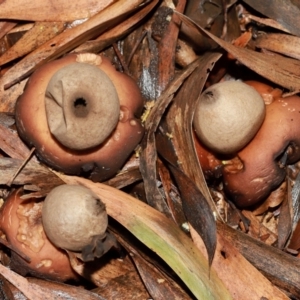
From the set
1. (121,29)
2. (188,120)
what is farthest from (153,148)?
(121,29)

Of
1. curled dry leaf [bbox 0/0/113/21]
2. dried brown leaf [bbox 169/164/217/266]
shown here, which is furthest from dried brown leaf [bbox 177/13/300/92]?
dried brown leaf [bbox 169/164/217/266]

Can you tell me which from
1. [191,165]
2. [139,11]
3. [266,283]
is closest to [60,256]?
[191,165]

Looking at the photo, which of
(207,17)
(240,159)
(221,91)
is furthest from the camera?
(207,17)

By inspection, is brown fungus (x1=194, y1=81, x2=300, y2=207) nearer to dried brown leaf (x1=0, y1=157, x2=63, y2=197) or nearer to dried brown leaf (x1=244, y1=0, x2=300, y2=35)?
dried brown leaf (x1=244, y1=0, x2=300, y2=35)

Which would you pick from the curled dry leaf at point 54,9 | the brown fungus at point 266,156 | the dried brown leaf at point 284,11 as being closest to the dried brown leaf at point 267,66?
the brown fungus at point 266,156

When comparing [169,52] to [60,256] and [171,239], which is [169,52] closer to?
[171,239]

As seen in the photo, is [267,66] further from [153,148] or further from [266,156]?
[153,148]

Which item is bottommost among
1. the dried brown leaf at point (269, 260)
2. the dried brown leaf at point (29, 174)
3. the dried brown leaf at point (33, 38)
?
the dried brown leaf at point (269, 260)

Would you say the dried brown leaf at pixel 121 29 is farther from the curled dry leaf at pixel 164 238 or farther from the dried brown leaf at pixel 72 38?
the curled dry leaf at pixel 164 238
